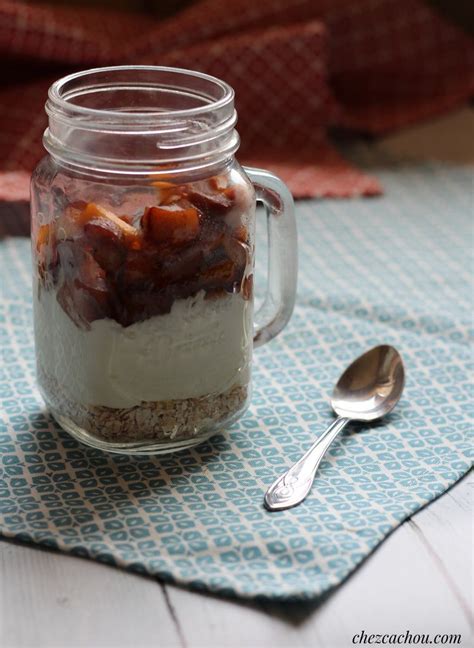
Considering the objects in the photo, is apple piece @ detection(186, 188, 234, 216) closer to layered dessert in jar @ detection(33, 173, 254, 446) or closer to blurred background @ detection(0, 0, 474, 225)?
layered dessert in jar @ detection(33, 173, 254, 446)

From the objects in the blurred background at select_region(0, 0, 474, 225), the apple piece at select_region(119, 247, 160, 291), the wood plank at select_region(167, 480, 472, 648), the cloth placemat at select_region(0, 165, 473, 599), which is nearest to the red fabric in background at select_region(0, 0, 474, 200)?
the blurred background at select_region(0, 0, 474, 225)

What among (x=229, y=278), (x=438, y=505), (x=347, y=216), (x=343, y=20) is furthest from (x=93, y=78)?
(x=343, y=20)

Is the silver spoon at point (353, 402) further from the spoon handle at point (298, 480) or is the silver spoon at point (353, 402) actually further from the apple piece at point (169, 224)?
the apple piece at point (169, 224)

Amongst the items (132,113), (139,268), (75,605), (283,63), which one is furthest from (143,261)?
(283,63)

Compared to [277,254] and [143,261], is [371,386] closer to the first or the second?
[277,254]

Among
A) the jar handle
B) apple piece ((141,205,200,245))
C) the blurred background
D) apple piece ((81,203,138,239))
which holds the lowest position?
the blurred background

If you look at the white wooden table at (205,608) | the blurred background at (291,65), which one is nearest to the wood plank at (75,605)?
the white wooden table at (205,608)

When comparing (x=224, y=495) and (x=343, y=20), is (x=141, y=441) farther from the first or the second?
(x=343, y=20)
